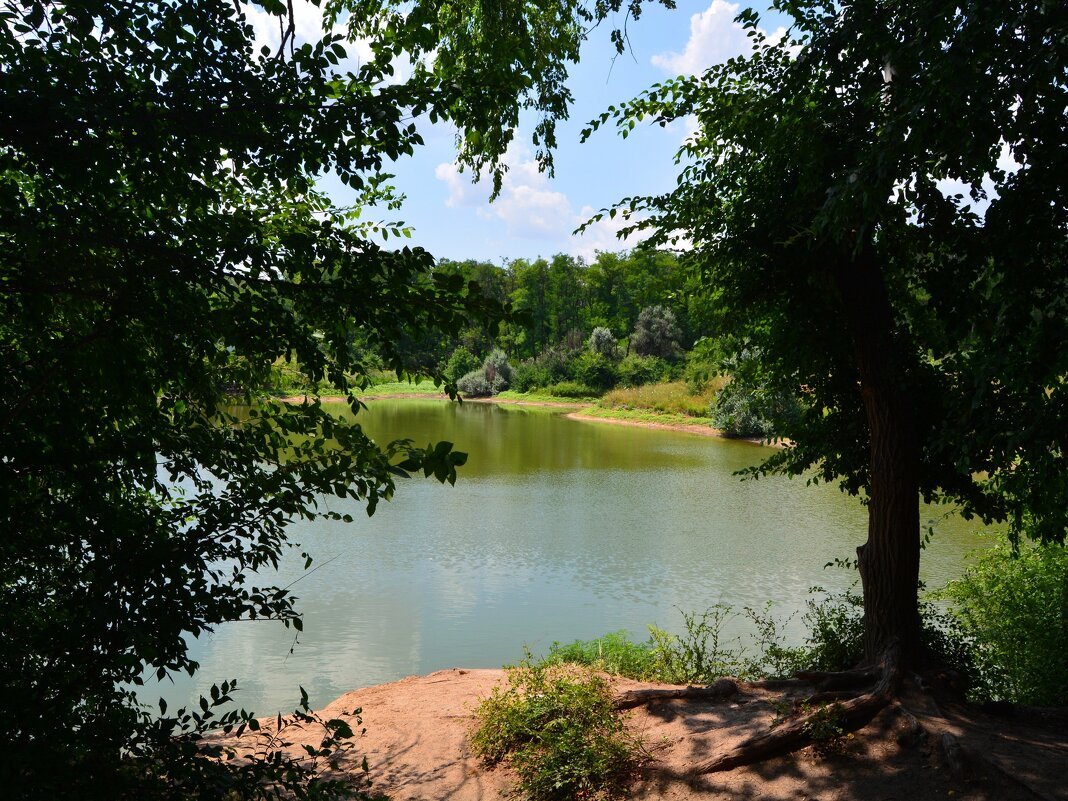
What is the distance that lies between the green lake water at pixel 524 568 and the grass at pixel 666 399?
1311cm

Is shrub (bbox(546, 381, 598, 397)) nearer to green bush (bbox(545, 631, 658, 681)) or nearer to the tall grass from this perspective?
the tall grass

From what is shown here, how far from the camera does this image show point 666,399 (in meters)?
35.9

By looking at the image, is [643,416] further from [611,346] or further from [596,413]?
Answer: [611,346]

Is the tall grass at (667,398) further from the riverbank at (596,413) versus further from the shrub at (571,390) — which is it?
the shrub at (571,390)

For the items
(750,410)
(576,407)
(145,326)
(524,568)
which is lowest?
(524,568)

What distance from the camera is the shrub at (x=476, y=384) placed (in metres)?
51.4

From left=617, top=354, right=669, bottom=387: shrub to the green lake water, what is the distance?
24.1 m

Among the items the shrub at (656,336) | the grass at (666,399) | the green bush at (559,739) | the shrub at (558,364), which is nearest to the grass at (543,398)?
the shrub at (558,364)

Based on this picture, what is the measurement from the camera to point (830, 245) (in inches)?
201

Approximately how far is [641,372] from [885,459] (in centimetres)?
3910

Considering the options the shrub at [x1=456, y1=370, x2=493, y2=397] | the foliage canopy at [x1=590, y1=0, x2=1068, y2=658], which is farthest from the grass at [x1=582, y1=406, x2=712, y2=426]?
the foliage canopy at [x1=590, y1=0, x2=1068, y2=658]

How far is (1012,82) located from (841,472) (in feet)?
11.4

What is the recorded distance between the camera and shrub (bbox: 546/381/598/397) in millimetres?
46031

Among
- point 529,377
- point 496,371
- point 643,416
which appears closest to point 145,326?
point 643,416
